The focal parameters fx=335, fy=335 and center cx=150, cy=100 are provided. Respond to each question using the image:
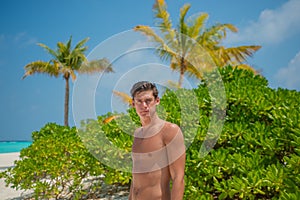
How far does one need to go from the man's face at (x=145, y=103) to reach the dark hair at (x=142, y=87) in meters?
0.03

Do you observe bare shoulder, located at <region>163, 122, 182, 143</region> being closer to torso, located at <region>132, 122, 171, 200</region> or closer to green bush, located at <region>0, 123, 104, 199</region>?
torso, located at <region>132, 122, 171, 200</region>

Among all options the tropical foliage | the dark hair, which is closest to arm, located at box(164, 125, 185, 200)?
the dark hair

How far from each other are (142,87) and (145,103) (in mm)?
120

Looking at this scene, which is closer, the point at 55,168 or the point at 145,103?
the point at 145,103

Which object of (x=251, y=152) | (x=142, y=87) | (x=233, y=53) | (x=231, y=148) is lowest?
(x=142, y=87)

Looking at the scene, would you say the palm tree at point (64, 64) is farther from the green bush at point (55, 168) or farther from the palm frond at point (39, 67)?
the green bush at point (55, 168)

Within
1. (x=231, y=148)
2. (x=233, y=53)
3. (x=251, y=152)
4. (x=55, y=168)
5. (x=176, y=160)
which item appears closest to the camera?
(x=176, y=160)

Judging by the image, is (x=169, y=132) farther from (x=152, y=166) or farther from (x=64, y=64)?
(x=64, y=64)

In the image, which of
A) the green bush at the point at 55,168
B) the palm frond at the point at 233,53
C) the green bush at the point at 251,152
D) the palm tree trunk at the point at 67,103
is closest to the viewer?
the green bush at the point at 251,152

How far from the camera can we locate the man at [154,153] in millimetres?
2248

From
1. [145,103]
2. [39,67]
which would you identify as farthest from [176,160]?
[39,67]

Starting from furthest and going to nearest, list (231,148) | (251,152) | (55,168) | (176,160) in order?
(55,168) < (231,148) < (251,152) < (176,160)

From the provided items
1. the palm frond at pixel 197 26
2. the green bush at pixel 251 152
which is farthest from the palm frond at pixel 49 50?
the green bush at pixel 251 152

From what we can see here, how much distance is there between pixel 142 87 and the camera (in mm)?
2328
